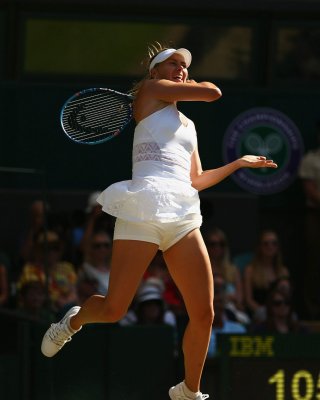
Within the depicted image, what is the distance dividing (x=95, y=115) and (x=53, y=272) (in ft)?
10.7

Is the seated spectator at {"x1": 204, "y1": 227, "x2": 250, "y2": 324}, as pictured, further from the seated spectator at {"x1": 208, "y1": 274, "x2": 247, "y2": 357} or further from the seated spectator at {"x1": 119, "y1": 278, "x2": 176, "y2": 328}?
the seated spectator at {"x1": 119, "y1": 278, "x2": 176, "y2": 328}

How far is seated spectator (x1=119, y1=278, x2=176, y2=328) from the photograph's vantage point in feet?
32.8

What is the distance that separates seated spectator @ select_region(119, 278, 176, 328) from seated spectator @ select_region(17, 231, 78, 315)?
Result: 1.47ft

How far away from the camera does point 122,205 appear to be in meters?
7.02

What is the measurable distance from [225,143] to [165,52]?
5.52m

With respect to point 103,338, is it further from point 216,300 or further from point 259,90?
point 259,90

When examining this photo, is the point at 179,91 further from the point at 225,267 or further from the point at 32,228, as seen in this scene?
the point at 225,267

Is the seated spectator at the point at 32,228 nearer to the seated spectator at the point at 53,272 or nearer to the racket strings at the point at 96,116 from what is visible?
the seated spectator at the point at 53,272

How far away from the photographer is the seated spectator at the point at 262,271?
11.1 m

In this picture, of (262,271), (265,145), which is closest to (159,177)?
(262,271)

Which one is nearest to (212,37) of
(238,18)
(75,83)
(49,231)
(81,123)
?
(238,18)

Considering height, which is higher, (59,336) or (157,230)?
(157,230)

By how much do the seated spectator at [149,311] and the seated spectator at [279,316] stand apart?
655 millimetres

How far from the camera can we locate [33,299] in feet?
32.1
